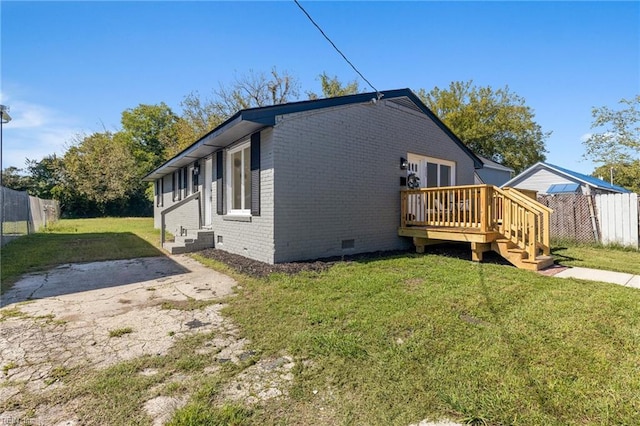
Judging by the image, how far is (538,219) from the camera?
627 centimetres

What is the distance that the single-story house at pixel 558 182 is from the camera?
679 inches

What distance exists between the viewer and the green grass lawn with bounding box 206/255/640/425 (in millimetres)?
1999

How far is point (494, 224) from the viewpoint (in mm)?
6484

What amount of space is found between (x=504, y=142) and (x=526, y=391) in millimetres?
30780

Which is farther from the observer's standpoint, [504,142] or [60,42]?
[504,142]

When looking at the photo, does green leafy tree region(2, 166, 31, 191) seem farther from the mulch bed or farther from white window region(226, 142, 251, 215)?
the mulch bed

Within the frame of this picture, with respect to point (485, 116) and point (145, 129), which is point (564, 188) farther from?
point (145, 129)

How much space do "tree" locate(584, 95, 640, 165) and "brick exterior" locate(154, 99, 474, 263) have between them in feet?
55.3

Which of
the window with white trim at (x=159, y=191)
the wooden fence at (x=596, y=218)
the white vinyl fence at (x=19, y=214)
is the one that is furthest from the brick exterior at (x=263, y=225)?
the window with white trim at (x=159, y=191)

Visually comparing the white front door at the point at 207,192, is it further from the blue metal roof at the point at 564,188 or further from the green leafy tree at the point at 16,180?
the green leafy tree at the point at 16,180

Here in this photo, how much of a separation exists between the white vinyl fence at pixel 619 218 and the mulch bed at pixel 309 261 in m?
4.27

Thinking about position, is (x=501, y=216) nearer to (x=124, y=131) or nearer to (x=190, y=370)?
(x=190, y=370)

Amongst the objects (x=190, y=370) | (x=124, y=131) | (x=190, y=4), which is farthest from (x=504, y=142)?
(x=124, y=131)

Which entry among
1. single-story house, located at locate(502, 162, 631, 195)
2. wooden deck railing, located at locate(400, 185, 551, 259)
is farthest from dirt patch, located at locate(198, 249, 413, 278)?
single-story house, located at locate(502, 162, 631, 195)
